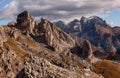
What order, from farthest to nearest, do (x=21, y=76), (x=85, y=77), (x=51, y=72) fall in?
(x=85, y=77), (x=51, y=72), (x=21, y=76)

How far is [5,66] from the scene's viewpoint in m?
194

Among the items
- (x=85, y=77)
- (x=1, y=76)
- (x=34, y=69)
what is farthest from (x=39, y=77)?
(x=1, y=76)

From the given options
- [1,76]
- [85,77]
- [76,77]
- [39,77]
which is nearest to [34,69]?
[39,77]

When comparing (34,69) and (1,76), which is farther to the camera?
(1,76)

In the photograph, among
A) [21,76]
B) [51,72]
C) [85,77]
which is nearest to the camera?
[21,76]

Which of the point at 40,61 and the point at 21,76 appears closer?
the point at 21,76

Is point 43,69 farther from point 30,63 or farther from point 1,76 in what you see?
point 1,76

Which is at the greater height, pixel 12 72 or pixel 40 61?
pixel 40 61

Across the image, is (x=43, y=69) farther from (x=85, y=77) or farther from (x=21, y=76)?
(x=85, y=77)

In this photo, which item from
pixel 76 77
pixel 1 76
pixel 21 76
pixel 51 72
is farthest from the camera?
pixel 1 76

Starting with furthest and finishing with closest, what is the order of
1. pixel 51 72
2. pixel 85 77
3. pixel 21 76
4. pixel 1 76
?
pixel 1 76 → pixel 85 77 → pixel 51 72 → pixel 21 76

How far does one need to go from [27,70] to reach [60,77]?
15870 mm

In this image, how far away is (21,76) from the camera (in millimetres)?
127938

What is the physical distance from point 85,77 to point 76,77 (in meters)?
18.7
